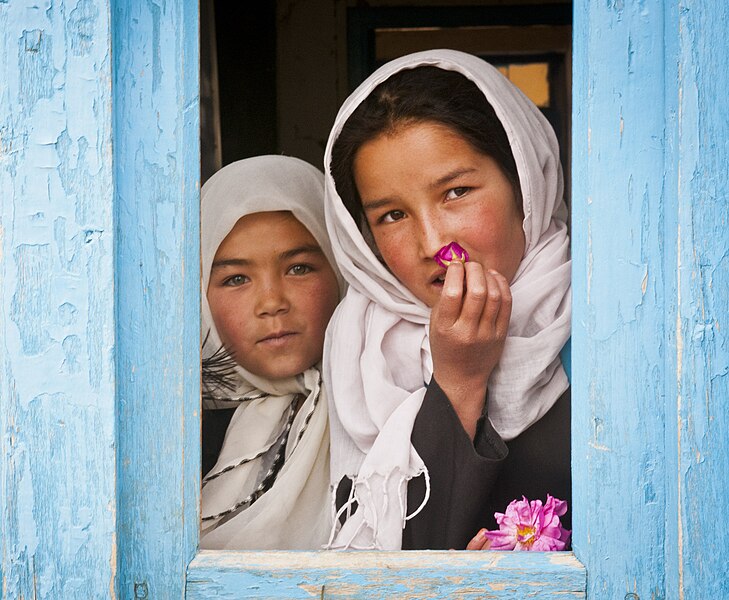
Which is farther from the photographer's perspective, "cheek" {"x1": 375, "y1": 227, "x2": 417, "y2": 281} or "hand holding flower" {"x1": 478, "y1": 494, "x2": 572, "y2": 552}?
"cheek" {"x1": 375, "y1": 227, "x2": 417, "y2": 281}

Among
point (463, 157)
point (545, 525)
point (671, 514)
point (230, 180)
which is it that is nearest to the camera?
point (671, 514)

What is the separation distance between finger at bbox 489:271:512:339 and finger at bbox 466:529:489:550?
1.11 feet

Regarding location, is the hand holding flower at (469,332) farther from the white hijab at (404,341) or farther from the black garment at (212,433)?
the black garment at (212,433)

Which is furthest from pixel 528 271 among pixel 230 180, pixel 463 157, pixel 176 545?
pixel 176 545

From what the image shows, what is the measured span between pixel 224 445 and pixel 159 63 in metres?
0.74

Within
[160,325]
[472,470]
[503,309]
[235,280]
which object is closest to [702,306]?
[503,309]

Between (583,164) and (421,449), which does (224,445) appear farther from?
(583,164)

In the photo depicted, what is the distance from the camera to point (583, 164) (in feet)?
4.51

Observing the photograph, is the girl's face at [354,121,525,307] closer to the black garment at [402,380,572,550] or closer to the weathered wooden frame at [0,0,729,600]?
the black garment at [402,380,572,550]

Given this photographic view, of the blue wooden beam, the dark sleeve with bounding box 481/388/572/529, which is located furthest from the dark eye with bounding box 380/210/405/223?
the blue wooden beam

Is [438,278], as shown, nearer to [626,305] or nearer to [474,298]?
[474,298]

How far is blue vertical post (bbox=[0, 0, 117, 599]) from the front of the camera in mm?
1347

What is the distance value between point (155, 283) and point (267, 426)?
522 mm

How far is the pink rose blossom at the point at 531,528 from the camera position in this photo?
1.49m
